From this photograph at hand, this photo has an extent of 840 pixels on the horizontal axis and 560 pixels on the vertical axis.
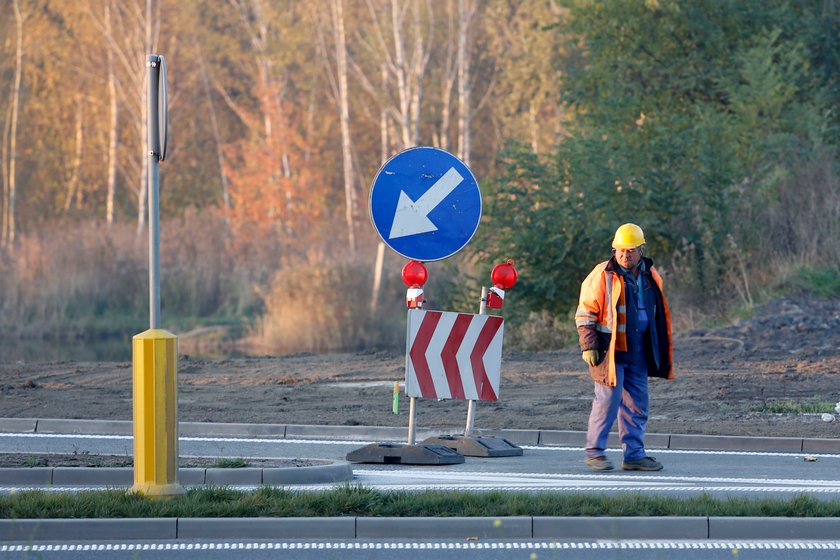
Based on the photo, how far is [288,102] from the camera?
55.7m

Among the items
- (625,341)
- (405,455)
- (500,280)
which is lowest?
(405,455)

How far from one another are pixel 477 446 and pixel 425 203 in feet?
7.03

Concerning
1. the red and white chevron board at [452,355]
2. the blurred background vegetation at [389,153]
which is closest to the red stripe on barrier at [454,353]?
the red and white chevron board at [452,355]

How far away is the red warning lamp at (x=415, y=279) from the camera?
35.6 feet

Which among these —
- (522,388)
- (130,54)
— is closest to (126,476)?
(522,388)

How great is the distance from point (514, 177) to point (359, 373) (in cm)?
950

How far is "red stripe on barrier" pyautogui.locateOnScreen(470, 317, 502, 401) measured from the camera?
11.4 metres

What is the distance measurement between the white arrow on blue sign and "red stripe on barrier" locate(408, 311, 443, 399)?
23.5 inches

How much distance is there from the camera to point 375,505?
26.5 ft

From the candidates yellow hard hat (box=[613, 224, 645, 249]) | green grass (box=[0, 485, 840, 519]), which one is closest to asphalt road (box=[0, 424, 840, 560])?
green grass (box=[0, 485, 840, 519])

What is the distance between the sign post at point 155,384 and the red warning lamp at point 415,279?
9.50 ft

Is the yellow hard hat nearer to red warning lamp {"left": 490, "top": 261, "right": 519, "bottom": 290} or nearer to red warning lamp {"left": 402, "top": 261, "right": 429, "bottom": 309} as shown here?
red warning lamp {"left": 490, "top": 261, "right": 519, "bottom": 290}

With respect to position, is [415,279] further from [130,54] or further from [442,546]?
[130,54]

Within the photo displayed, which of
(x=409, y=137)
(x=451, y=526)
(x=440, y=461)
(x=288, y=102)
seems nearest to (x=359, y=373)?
(x=440, y=461)
